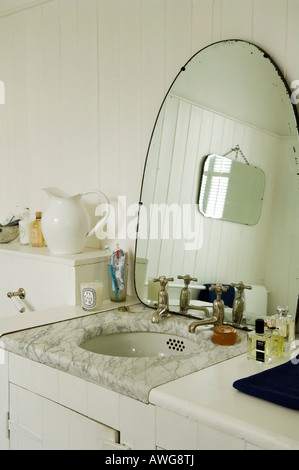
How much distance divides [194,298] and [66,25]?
142 cm

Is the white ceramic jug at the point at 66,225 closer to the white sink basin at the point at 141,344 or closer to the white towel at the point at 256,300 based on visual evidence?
the white sink basin at the point at 141,344

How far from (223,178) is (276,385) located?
81 centimetres

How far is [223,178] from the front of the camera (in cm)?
183

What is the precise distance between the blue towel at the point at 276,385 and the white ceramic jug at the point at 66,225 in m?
1.07

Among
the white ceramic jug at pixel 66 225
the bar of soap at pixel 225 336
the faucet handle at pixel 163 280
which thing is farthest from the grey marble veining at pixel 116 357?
the white ceramic jug at pixel 66 225

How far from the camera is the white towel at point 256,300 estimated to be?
171 cm

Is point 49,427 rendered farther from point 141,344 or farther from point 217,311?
point 217,311

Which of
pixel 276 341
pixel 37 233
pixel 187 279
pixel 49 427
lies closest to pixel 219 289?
pixel 187 279

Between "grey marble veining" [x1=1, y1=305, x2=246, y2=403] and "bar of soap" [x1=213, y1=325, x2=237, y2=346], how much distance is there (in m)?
0.02

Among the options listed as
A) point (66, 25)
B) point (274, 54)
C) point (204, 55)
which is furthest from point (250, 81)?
point (66, 25)

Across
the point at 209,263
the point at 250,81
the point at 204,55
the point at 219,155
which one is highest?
the point at 204,55

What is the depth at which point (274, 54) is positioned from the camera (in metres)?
1.73
